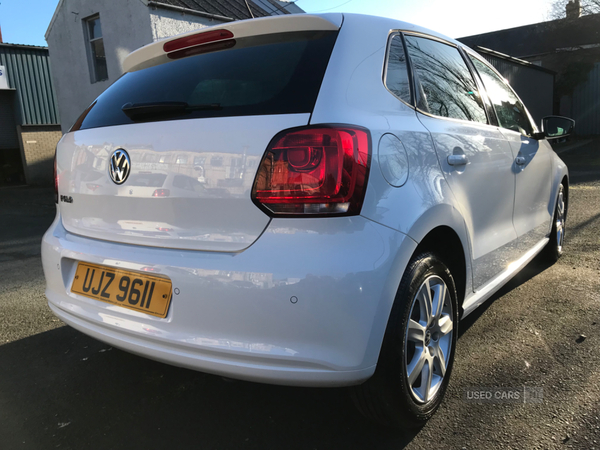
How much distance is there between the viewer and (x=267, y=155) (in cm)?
160

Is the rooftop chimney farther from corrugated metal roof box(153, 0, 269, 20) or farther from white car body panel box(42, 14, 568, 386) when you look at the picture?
white car body panel box(42, 14, 568, 386)

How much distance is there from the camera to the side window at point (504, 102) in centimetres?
296

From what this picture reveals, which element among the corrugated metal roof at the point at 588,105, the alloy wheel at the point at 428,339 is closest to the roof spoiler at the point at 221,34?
the alloy wheel at the point at 428,339

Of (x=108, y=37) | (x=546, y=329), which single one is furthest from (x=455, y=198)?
(x=108, y=37)

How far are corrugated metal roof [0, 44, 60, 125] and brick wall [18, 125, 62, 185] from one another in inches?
11.5

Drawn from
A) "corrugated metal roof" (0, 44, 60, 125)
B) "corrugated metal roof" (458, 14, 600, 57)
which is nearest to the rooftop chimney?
"corrugated metal roof" (458, 14, 600, 57)

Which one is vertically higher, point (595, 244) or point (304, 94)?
point (304, 94)

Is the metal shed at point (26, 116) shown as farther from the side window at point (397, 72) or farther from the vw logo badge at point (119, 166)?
the side window at point (397, 72)

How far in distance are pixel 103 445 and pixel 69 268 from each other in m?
0.75

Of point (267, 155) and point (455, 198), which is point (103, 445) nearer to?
point (267, 155)

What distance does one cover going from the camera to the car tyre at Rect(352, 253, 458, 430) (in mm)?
1706

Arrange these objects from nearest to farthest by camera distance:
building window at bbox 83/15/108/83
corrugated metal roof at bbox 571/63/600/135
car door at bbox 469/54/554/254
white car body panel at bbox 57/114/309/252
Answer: white car body panel at bbox 57/114/309/252 < car door at bbox 469/54/554/254 < building window at bbox 83/15/108/83 < corrugated metal roof at bbox 571/63/600/135

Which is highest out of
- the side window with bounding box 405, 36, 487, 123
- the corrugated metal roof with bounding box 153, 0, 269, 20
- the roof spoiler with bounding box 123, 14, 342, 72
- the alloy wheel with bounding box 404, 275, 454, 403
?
the corrugated metal roof with bounding box 153, 0, 269, 20

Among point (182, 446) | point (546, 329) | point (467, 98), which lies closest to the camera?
point (182, 446)
